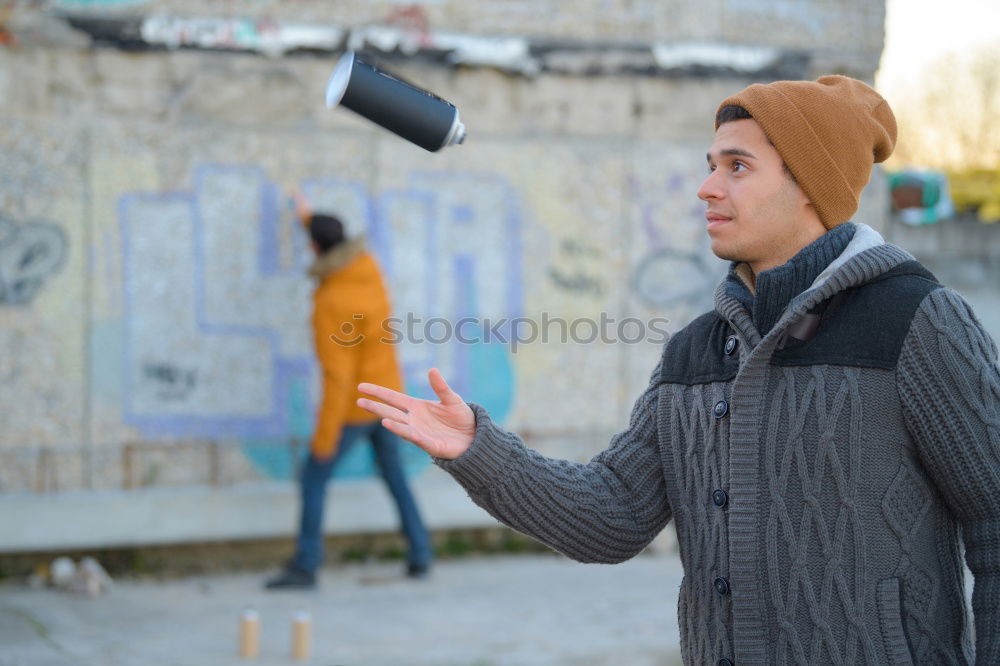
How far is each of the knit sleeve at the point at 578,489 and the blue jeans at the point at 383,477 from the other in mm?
3889

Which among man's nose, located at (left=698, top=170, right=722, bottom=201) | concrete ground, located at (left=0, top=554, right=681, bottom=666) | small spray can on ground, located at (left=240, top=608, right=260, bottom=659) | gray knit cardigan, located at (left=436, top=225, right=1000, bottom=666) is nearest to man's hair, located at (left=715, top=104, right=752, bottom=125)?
man's nose, located at (left=698, top=170, right=722, bottom=201)

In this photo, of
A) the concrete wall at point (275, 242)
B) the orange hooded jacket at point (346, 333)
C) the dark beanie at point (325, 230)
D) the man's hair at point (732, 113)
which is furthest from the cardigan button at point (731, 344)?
the concrete wall at point (275, 242)

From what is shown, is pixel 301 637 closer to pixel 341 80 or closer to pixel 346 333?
pixel 346 333

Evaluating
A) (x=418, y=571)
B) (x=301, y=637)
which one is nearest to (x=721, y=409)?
(x=301, y=637)

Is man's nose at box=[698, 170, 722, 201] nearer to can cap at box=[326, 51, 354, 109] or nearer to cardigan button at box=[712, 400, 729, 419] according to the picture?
cardigan button at box=[712, 400, 729, 419]

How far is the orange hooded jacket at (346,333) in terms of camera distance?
6129 mm

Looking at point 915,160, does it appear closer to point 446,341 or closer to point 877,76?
point 877,76

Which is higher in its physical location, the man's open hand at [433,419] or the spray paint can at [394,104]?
the spray paint can at [394,104]

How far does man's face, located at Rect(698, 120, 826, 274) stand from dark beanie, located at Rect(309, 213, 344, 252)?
160 inches

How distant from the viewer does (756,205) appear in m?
2.32

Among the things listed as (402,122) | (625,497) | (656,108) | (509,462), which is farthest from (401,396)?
(656,108)

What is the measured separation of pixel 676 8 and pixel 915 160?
14626mm

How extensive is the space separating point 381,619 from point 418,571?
837 millimetres

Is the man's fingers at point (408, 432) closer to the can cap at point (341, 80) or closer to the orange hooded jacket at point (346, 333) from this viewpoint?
the can cap at point (341, 80)
